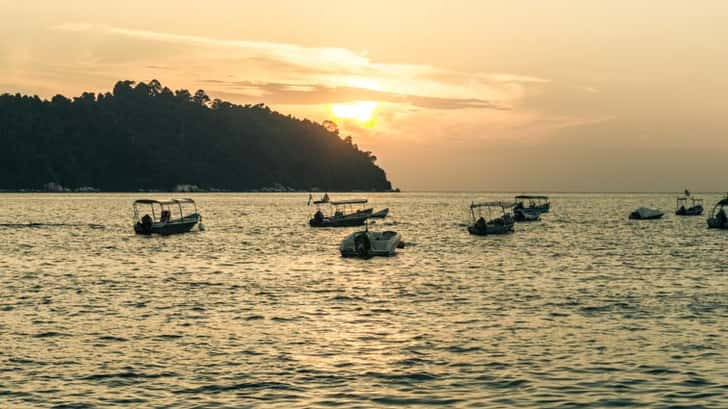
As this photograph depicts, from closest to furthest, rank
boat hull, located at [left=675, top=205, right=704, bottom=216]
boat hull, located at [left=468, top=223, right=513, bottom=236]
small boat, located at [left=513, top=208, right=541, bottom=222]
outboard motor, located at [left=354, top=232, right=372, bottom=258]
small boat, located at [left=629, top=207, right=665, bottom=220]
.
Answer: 1. outboard motor, located at [left=354, top=232, right=372, bottom=258]
2. boat hull, located at [left=468, top=223, right=513, bottom=236]
3. small boat, located at [left=513, top=208, right=541, bottom=222]
4. boat hull, located at [left=675, top=205, right=704, bottom=216]
5. small boat, located at [left=629, top=207, right=665, bottom=220]

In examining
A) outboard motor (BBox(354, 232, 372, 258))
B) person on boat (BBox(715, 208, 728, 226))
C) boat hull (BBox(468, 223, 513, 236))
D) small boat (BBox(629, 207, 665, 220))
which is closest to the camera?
outboard motor (BBox(354, 232, 372, 258))

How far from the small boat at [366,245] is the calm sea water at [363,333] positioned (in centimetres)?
181

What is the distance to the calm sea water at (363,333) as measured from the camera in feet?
72.3

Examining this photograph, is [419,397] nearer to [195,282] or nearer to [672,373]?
[672,373]

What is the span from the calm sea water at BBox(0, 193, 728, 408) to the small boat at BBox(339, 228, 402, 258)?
1.81 metres

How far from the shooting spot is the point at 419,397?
2148 cm

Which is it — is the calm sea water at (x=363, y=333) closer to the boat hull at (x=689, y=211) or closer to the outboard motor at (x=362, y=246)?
the outboard motor at (x=362, y=246)

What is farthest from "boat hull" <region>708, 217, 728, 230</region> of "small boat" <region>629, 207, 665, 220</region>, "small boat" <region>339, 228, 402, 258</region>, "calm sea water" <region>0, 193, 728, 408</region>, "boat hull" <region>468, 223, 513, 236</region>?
"small boat" <region>339, 228, 402, 258</region>

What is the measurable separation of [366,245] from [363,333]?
35036 millimetres

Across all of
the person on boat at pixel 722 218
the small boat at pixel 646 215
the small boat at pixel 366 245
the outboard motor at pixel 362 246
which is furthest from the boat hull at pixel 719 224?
the outboard motor at pixel 362 246

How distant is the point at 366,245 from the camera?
6612 centimetres

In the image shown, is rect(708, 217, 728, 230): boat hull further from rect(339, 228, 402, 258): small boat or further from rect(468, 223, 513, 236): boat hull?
rect(339, 228, 402, 258): small boat

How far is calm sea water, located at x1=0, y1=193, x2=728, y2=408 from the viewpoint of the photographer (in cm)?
2205

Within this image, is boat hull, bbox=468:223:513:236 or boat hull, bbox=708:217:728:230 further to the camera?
boat hull, bbox=708:217:728:230
